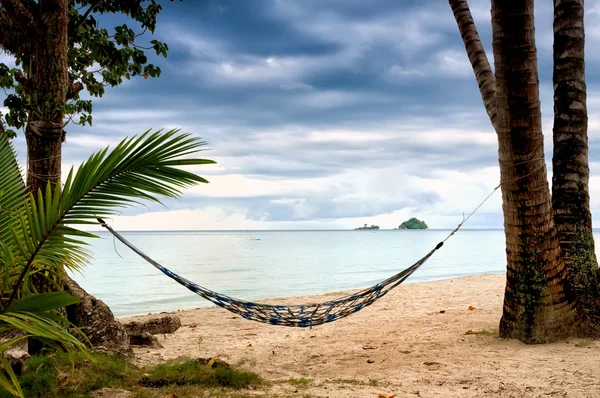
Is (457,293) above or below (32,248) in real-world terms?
below

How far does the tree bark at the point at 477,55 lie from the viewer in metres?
4.85

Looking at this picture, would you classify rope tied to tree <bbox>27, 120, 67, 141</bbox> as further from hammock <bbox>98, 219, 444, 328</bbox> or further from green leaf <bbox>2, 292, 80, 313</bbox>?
green leaf <bbox>2, 292, 80, 313</bbox>

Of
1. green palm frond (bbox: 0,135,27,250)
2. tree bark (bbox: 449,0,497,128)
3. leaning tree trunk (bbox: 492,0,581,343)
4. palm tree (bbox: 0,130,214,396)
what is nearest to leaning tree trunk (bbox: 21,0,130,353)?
green palm frond (bbox: 0,135,27,250)

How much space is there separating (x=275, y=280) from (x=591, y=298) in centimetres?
1225

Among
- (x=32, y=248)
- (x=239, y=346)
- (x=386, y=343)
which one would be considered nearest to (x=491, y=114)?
(x=386, y=343)

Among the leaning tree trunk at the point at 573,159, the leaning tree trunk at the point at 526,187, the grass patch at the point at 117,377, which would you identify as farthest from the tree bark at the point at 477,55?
the grass patch at the point at 117,377

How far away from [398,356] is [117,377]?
2149mm

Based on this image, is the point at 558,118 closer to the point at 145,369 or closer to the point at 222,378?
the point at 222,378

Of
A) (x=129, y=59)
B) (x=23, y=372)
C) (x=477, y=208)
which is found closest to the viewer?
(x=23, y=372)

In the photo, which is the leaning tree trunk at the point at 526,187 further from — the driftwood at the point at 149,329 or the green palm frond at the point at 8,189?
the green palm frond at the point at 8,189

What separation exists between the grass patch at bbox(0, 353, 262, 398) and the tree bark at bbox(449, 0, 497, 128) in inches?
127

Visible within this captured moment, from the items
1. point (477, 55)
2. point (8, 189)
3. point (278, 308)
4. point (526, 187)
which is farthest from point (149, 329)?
A: point (477, 55)

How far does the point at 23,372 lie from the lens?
319 centimetres

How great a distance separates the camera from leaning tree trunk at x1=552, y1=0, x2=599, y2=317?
425 centimetres
